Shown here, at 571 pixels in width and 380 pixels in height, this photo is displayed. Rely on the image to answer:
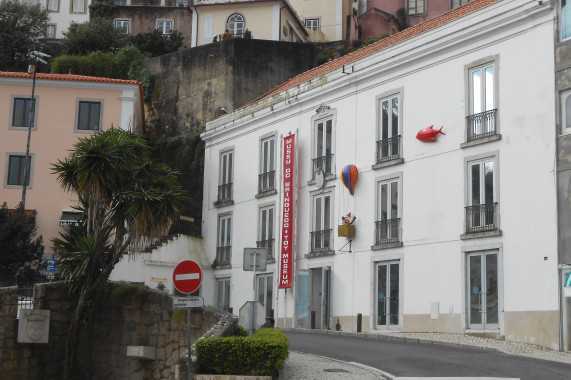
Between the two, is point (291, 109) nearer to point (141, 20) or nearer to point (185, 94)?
point (185, 94)

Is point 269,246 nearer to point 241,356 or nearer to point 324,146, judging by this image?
point 324,146

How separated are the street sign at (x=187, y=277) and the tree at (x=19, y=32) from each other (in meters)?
48.4

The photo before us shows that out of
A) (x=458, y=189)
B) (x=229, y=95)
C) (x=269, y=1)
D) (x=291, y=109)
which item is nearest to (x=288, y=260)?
(x=291, y=109)

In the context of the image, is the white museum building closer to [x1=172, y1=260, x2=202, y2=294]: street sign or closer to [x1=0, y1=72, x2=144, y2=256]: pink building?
[x1=0, y1=72, x2=144, y2=256]: pink building

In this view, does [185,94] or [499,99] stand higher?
[185,94]

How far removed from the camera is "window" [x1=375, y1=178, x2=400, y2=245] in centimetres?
3152

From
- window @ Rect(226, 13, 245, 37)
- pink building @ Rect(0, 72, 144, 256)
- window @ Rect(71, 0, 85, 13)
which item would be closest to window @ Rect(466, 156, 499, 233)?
pink building @ Rect(0, 72, 144, 256)

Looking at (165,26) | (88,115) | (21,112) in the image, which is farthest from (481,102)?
(165,26)

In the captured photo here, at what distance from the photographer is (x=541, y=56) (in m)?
27.2

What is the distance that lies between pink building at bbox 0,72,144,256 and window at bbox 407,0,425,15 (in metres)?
22.4

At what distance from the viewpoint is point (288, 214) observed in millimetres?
36594

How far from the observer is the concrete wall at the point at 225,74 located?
50.2 metres

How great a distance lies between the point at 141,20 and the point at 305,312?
39330mm

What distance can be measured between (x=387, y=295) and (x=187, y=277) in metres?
15.2
